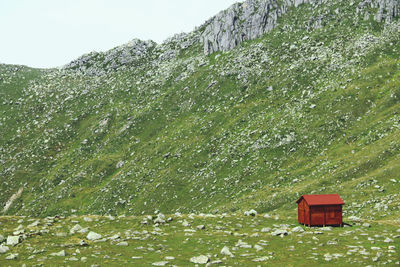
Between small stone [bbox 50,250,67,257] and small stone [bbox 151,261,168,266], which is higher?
small stone [bbox 50,250,67,257]

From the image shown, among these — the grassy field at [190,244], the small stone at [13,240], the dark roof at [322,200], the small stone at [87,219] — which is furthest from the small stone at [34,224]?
the dark roof at [322,200]

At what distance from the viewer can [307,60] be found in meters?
101

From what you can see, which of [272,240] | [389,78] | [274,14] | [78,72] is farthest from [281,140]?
[78,72]

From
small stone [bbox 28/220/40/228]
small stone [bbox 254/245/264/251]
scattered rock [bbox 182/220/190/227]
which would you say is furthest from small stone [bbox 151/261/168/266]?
small stone [bbox 28/220/40/228]

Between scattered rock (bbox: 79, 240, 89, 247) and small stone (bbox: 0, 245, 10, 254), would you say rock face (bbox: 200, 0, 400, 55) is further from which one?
small stone (bbox: 0, 245, 10, 254)

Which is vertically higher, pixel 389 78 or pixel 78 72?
pixel 78 72

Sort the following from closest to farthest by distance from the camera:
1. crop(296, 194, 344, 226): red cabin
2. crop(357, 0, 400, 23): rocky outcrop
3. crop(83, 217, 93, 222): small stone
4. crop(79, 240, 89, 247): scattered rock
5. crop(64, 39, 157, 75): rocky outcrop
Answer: crop(79, 240, 89, 247): scattered rock → crop(83, 217, 93, 222): small stone → crop(296, 194, 344, 226): red cabin → crop(357, 0, 400, 23): rocky outcrop → crop(64, 39, 157, 75): rocky outcrop

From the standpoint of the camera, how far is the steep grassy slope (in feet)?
208

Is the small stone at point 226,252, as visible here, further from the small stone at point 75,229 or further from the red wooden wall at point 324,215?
the red wooden wall at point 324,215

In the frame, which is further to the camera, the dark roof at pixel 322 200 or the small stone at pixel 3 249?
→ the dark roof at pixel 322 200

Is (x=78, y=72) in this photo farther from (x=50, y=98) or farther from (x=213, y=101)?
(x=213, y=101)

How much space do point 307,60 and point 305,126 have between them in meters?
33.3

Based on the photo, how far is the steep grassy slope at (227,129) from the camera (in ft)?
208

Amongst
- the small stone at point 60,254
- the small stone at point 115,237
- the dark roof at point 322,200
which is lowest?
the small stone at point 115,237
